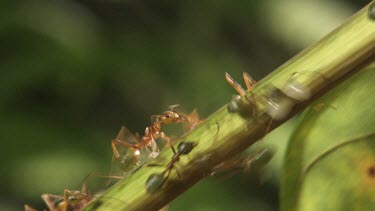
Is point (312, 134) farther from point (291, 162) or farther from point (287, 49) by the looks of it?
point (287, 49)

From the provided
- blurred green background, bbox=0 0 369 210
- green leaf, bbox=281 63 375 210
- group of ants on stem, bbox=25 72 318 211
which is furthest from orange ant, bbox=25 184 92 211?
blurred green background, bbox=0 0 369 210

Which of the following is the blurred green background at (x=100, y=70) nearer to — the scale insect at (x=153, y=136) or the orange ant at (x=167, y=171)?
the scale insect at (x=153, y=136)

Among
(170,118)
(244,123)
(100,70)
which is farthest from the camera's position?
(100,70)

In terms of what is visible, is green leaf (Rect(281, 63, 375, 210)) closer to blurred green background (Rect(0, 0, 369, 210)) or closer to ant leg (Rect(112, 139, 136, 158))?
ant leg (Rect(112, 139, 136, 158))

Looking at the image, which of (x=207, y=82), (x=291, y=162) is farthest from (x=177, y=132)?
(x=207, y=82)

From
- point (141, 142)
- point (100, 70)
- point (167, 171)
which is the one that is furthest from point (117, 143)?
point (100, 70)

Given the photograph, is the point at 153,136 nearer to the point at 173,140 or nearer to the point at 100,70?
the point at 173,140

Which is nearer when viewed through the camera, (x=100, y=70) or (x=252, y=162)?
(x=252, y=162)
